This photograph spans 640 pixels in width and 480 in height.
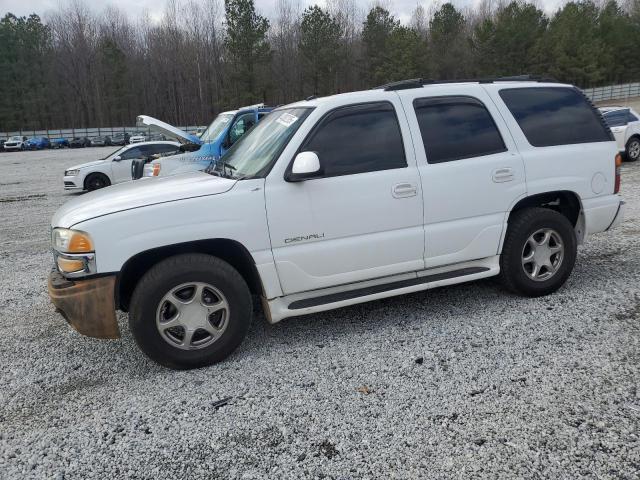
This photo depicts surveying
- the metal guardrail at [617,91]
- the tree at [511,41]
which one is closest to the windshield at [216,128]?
the tree at [511,41]

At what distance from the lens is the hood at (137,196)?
137 inches

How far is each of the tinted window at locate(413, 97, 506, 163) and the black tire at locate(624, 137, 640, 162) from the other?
477 inches

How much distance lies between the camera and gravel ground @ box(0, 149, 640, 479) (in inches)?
104

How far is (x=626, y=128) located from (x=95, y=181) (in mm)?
15213

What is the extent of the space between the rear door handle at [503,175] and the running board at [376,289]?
77cm

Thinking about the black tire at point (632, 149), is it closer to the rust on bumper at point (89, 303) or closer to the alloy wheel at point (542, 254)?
the alloy wheel at point (542, 254)

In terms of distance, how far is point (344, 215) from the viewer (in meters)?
3.79

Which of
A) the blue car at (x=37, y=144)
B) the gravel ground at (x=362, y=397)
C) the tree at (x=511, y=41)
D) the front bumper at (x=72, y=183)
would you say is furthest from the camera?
the tree at (x=511, y=41)

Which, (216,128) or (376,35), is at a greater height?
(376,35)

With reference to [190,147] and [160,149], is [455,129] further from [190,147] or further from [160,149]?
[160,149]

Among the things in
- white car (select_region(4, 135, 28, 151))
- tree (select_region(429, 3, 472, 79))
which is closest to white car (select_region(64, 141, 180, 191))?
white car (select_region(4, 135, 28, 151))

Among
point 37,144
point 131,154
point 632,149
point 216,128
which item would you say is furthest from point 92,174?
point 37,144

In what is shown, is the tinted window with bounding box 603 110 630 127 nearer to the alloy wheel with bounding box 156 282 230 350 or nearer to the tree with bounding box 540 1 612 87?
the alloy wheel with bounding box 156 282 230 350

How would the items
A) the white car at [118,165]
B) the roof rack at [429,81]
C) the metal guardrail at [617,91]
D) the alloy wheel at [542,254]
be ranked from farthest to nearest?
1. the metal guardrail at [617,91]
2. the white car at [118,165]
3. the alloy wheel at [542,254]
4. the roof rack at [429,81]
